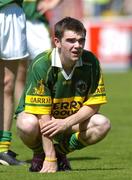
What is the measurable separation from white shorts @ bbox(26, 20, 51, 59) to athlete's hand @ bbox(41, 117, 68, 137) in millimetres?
3002

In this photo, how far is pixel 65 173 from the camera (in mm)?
7531

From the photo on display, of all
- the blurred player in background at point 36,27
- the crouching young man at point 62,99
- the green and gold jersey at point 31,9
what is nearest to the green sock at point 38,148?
the crouching young man at point 62,99

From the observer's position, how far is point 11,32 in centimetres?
872

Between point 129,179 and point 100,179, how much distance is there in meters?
0.22

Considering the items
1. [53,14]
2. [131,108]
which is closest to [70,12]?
[53,14]

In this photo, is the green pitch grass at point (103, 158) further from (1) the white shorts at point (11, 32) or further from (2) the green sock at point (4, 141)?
(1) the white shorts at point (11, 32)

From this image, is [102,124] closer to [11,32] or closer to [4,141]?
[4,141]

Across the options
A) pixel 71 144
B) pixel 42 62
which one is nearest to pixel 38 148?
pixel 71 144

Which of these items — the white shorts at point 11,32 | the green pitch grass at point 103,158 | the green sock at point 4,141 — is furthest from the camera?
the white shorts at point 11,32

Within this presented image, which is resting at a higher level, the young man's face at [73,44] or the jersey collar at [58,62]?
the young man's face at [73,44]

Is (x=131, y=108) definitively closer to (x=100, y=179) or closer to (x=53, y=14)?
(x=100, y=179)

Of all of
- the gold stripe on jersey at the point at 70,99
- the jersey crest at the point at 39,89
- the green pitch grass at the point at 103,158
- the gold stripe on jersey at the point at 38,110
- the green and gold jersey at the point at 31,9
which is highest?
the green and gold jersey at the point at 31,9

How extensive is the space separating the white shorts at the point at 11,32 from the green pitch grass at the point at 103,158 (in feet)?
3.30

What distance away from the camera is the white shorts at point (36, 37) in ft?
34.5
